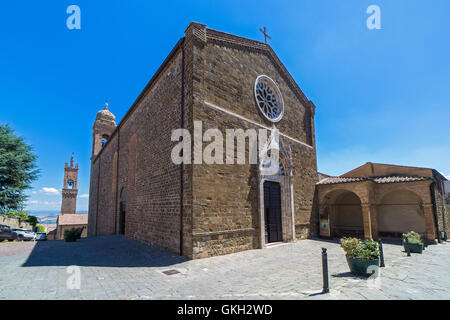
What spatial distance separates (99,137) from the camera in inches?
1072

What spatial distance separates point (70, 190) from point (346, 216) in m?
50.0

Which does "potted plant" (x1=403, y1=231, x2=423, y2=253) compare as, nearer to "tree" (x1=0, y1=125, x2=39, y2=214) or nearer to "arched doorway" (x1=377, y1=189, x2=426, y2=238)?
"arched doorway" (x1=377, y1=189, x2=426, y2=238)

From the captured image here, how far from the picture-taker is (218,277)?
557cm

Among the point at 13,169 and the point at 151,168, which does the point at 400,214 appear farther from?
the point at 13,169

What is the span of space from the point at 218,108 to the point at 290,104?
6920mm

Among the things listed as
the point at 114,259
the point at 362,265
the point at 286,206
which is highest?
the point at 286,206

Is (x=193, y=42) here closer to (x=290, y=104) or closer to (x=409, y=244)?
(x=290, y=104)

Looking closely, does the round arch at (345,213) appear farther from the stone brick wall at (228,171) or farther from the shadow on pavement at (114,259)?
the shadow on pavement at (114,259)

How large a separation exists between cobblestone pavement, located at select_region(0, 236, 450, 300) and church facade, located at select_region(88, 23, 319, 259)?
1.25 meters

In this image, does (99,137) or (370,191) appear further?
(99,137)

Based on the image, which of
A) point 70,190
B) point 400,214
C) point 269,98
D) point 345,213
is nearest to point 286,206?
point 269,98

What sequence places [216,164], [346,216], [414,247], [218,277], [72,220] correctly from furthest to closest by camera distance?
[72,220]
[346,216]
[414,247]
[216,164]
[218,277]

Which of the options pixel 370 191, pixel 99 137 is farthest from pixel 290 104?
pixel 99 137

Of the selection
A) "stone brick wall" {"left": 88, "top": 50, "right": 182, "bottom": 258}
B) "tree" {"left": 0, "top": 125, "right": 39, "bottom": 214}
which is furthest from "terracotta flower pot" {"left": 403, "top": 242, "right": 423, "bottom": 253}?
"tree" {"left": 0, "top": 125, "right": 39, "bottom": 214}
